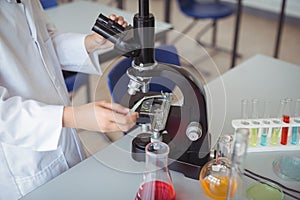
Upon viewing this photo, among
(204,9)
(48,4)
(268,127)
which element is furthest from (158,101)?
(204,9)

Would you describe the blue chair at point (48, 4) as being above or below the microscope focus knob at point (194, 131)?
above

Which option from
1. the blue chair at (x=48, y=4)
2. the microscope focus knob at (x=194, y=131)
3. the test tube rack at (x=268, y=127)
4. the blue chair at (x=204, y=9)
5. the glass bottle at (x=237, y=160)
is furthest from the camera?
the blue chair at (x=204, y=9)

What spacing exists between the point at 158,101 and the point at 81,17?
139 centimetres

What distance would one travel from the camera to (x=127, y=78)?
2.86 feet

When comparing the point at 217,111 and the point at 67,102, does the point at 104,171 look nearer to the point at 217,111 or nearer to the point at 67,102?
the point at 67,102

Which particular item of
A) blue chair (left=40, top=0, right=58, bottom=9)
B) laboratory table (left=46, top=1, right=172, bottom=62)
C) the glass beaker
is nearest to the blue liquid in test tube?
the glass beaker

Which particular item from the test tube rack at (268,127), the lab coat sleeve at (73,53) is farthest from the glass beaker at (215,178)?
the lab coat sleeve at (73,53)

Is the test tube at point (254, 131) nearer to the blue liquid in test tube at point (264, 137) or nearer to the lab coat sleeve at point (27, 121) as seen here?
the blue liquid in test tube at point (264, 137)

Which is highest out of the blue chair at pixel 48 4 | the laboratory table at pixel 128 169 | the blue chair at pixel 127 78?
the blue chair at pixel 48 4

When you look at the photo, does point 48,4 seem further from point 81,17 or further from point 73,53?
point 73,53

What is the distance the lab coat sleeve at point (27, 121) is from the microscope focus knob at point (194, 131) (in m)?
0.28

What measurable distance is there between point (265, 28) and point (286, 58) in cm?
62

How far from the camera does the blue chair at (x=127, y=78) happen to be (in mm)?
888

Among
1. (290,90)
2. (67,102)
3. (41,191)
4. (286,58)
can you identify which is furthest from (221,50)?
(41,191)
